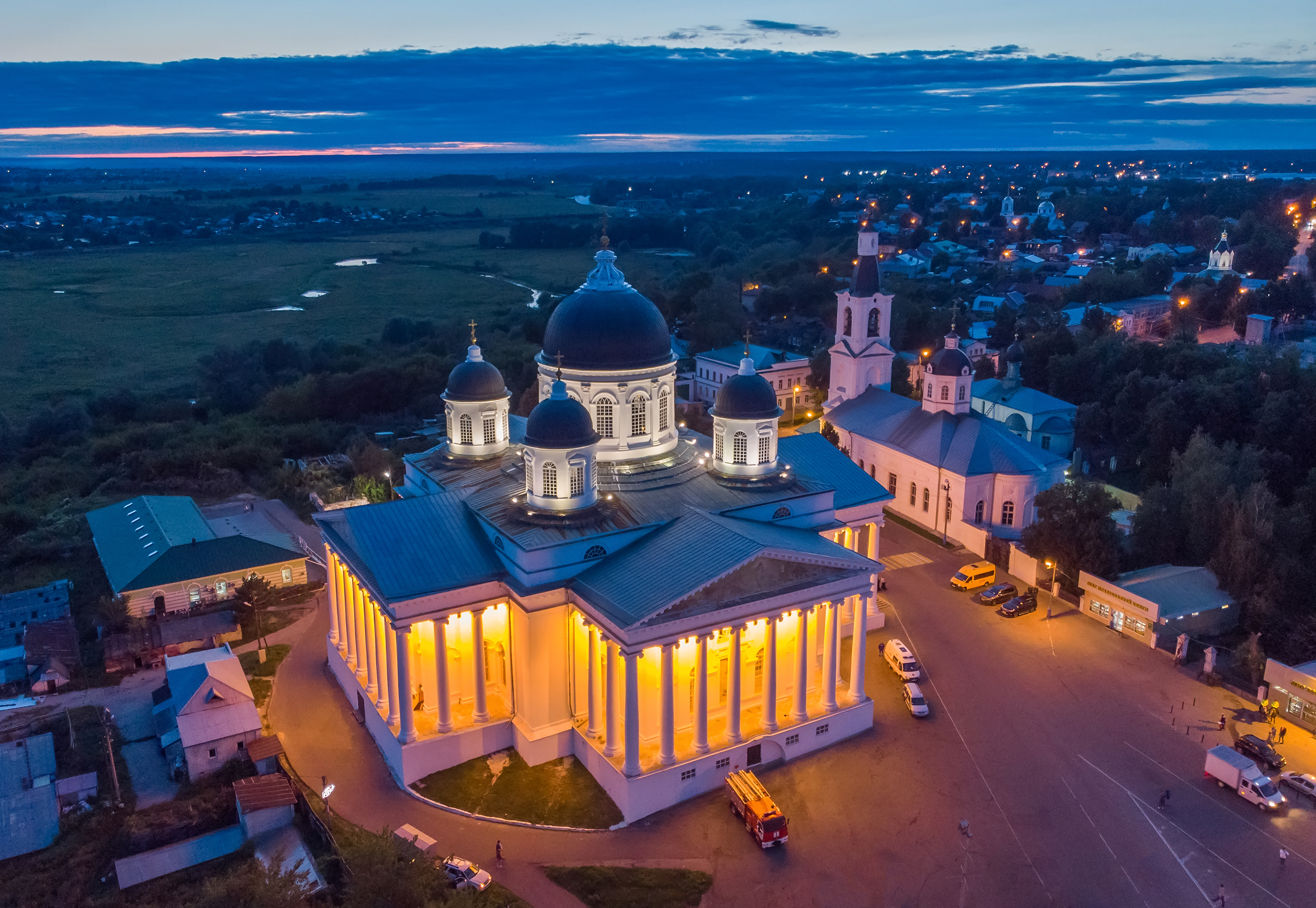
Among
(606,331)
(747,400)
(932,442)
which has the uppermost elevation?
(606,331)

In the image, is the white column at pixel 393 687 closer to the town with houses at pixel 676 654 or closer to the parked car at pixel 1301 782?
the town with houses at pixel 676 654

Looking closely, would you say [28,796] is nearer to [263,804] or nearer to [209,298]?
[263,804]

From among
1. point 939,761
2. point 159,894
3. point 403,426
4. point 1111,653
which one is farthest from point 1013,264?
point 159,894

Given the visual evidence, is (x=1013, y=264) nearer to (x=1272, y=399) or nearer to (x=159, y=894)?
(x=1272, y=399)

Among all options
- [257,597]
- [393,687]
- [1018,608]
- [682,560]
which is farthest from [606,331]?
[1018,608]

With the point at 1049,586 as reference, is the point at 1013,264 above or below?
above

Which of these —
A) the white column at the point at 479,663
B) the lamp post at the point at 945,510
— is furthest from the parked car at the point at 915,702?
the lamp post at the point at 945,510
